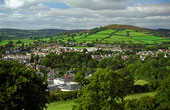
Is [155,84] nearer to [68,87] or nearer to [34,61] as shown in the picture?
[68,87]

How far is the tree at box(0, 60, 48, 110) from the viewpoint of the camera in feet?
44.3

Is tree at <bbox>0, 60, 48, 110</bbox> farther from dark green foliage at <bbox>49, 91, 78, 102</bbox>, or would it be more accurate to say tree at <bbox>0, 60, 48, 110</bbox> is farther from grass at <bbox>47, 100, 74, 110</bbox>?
dark green foliage at <bbox>49, 91, 78, 102</bbox>

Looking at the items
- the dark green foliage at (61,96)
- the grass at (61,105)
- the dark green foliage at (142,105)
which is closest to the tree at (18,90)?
the dark green foliage at (142,105)

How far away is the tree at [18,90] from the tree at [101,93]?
4141 mm

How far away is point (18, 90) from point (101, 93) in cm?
713

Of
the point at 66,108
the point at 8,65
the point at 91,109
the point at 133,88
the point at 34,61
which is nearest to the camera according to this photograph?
the point at 8,65

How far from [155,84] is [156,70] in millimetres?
16238

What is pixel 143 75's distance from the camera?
58688mm

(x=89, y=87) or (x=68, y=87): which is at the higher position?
(x=89, y=87)

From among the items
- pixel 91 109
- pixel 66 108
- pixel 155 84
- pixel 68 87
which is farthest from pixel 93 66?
pixel 91 109

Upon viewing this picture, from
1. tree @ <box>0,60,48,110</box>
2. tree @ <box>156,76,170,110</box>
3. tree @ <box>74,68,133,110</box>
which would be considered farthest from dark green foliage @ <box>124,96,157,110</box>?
tree @ <box>0,60,48,110</box>

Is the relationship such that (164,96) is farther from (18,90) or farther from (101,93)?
(18,90)

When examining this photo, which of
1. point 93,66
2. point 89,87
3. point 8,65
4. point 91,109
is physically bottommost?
point 93,66

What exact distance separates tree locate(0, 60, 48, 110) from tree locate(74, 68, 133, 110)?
4141 mm
